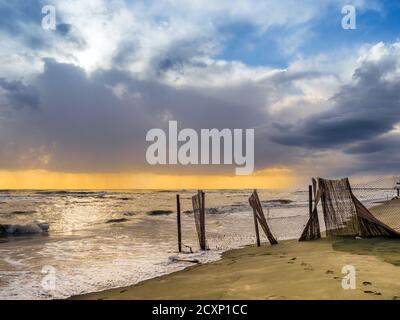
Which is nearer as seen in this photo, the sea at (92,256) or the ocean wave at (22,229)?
the sea at (92,256)

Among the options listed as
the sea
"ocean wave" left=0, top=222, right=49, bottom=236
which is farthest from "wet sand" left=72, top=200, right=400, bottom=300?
"ocean wave" left=0, top=222, right=49, bottom=236

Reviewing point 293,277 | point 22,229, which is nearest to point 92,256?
point 293,277

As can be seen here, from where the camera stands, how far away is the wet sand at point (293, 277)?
6.83 meters

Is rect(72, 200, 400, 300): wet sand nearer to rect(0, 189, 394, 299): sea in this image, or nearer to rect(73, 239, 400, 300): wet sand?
rect(73, 239, 400, 300): wet sand

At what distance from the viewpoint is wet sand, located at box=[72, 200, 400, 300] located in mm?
6828

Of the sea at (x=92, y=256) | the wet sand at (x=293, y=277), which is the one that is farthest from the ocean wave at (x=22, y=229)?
the wet sand at (x=293, y=277)

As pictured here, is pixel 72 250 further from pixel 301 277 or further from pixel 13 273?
pixel 301 277

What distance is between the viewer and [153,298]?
8.00 metres

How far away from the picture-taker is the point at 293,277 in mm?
8008

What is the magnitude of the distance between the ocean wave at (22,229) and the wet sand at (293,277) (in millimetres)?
16621

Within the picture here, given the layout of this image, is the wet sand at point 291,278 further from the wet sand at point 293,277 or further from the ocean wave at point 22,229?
the ocean wave at point 22,229

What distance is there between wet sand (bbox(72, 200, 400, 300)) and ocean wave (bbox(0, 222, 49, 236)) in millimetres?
16621
